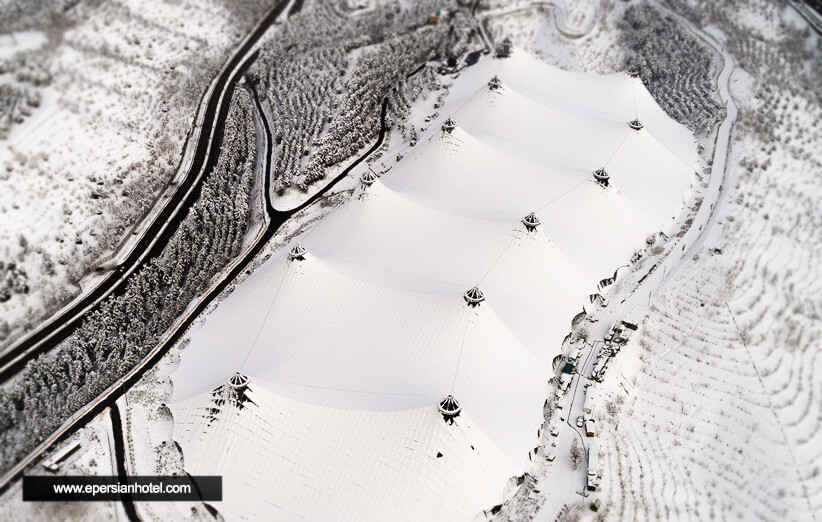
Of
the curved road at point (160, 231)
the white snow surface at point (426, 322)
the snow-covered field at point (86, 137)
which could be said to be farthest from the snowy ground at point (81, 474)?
the snow-covered field at point (86, 137)

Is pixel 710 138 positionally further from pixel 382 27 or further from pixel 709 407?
pixel 382 27

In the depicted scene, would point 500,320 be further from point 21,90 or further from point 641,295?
point 21,90

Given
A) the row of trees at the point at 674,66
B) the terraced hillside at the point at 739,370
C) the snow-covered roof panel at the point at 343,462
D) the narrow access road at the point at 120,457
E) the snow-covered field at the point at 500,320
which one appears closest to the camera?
the snow-covered roof panel at the point at 343,462

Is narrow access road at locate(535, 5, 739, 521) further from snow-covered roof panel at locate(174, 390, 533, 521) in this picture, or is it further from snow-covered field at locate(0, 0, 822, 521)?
snow-covered roof panel at locate(174, 390, 533, 521)

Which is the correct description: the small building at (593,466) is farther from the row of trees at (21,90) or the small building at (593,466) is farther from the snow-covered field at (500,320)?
the row of trees at (21,90)

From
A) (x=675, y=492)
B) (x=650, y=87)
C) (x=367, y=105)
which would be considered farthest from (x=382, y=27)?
(x=675, y=492)

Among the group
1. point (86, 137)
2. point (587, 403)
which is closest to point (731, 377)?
point (587, 403)
